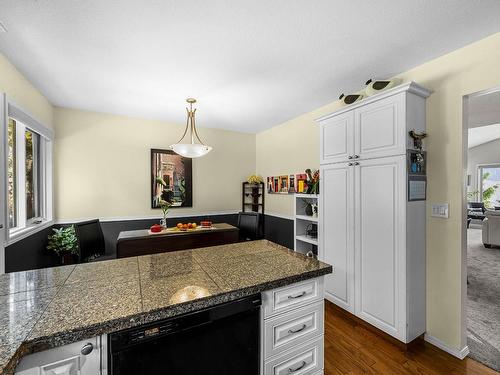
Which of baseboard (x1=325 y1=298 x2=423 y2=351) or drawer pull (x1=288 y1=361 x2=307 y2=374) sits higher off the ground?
drawer pull (x1=288 y1=361 x2=307 y2=374)

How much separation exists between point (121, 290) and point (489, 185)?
38.1 feet

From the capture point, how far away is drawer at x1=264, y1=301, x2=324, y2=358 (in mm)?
1242

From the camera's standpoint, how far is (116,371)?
904mm

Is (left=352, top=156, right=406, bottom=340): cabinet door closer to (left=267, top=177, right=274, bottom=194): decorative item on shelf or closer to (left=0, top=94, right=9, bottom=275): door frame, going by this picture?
(left=267, top=177, right=274, bottom=194): decorative item on shelf

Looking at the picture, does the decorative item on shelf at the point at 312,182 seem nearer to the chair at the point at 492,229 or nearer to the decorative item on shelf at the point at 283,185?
the decorative item on shelf at the point at 283,185

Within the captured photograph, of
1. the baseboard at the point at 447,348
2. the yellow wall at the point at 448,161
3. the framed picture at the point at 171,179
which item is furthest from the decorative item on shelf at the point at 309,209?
the framed picture at the point at 171,179

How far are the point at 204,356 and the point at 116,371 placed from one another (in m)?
0.36

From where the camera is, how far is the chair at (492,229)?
4.94m

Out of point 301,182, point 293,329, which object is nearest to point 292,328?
point 293,329

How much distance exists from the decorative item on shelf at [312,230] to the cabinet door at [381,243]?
0.94 metres

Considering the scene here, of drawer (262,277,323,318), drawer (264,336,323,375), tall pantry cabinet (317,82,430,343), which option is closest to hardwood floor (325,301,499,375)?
tall pantry cabinet (317,82,430,343)

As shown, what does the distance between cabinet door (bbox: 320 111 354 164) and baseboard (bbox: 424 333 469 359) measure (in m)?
1.77

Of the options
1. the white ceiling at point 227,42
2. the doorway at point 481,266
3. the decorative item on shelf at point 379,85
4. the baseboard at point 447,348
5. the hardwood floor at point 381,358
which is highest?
the white ceiling at point 227,42

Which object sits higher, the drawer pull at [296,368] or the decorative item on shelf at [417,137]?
the decorative item on shelf at [417,137]
